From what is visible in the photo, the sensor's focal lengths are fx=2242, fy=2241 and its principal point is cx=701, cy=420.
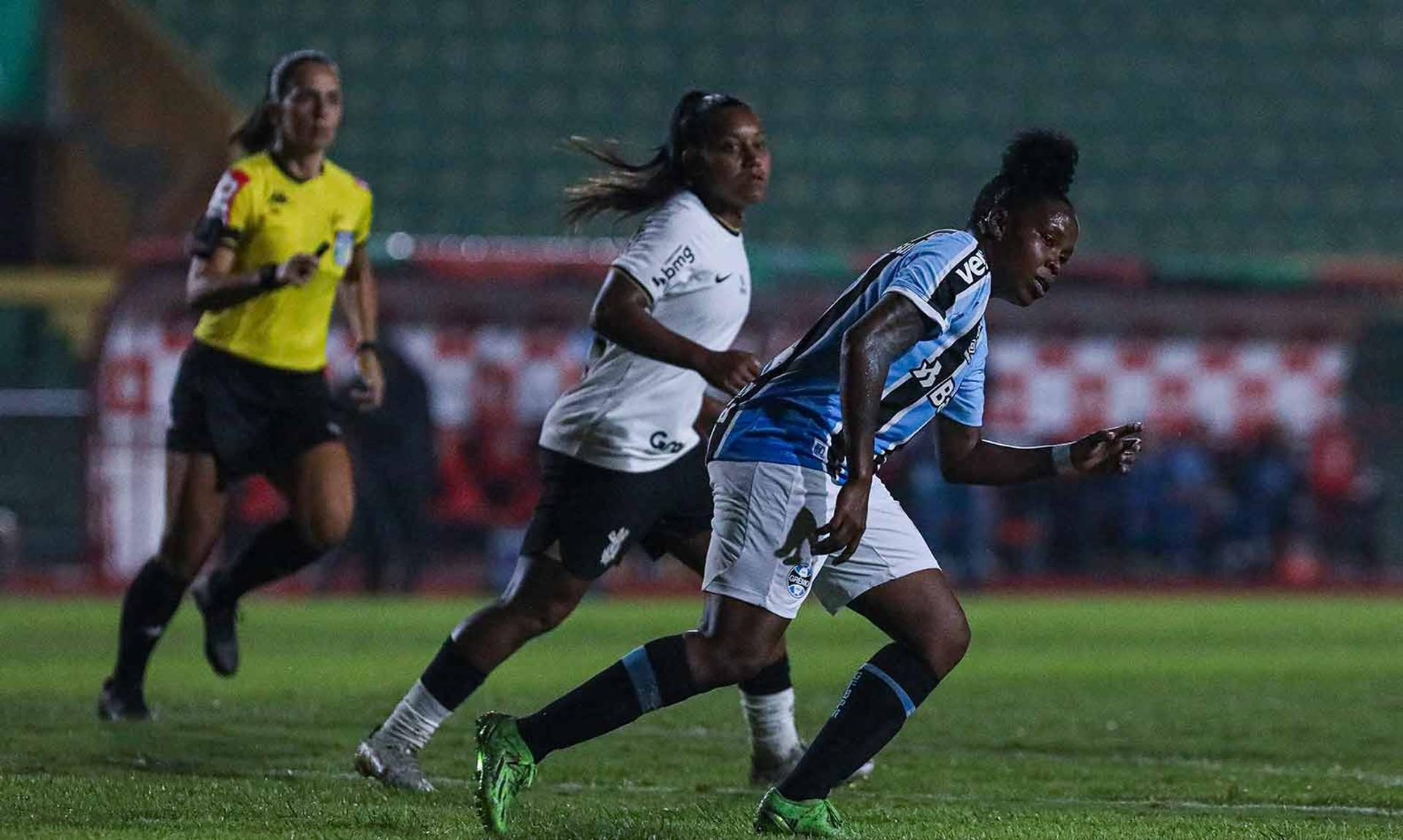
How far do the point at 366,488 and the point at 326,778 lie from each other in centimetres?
1105

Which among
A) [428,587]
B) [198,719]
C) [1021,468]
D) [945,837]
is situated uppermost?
[1021,468]

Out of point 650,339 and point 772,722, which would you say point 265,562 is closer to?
point 772,722

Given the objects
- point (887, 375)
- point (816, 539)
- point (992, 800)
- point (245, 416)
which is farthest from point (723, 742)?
point (887, 375)

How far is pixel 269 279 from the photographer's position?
286 inches

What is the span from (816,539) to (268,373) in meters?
3.24

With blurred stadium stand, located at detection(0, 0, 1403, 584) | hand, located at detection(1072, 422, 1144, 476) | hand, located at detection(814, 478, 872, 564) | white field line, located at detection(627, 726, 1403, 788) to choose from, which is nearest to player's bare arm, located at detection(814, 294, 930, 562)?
hand, located at detection(814, 478, 872, 564)

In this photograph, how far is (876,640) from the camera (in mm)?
13398

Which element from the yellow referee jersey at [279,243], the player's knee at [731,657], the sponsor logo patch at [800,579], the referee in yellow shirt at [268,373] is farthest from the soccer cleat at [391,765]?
the yellow referee jersey at [279,243]

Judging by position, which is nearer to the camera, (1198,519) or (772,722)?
(772,722)

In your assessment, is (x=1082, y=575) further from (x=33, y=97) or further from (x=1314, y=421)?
(x=33, y=97)

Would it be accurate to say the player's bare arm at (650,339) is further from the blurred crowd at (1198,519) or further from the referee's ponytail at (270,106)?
the blurred crowd at (1198,519)

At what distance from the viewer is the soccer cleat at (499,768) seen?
207 inches

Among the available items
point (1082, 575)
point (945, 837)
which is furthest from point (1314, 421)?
point (945, 837)

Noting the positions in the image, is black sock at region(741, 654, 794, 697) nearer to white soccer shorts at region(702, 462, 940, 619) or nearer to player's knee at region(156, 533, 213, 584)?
white soccer shorts at region(702, 462, 940, 619)
